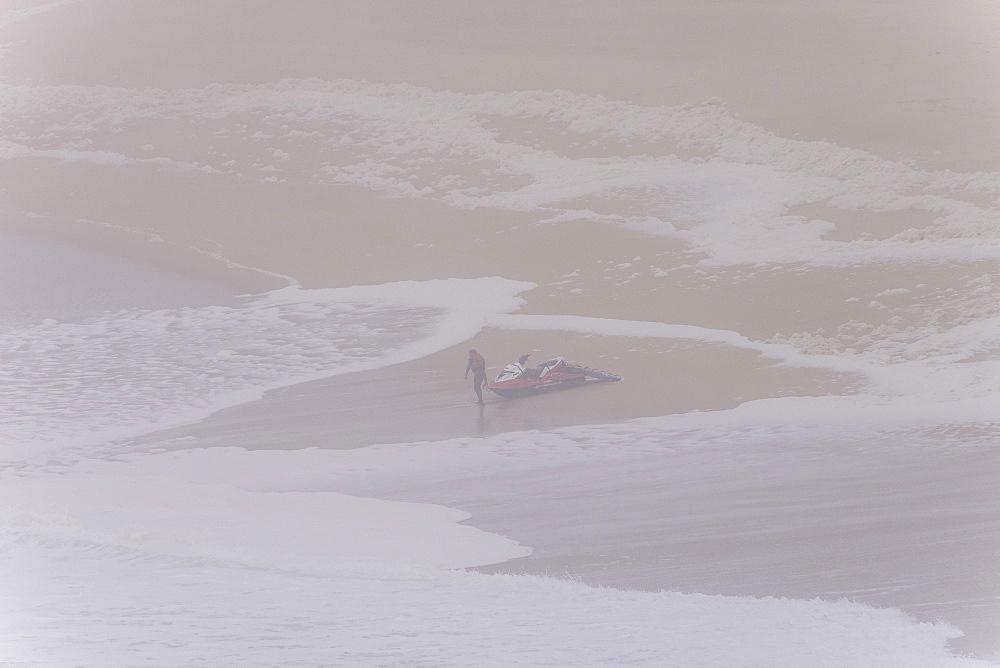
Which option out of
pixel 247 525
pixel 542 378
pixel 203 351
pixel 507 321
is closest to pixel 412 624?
pixel 247 525

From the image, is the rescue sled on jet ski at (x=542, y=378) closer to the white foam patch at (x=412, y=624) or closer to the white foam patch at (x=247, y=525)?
the white foam patch at (x=247, y=525)

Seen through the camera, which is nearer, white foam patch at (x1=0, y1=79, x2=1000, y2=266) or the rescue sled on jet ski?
the rescue sled on jet ski

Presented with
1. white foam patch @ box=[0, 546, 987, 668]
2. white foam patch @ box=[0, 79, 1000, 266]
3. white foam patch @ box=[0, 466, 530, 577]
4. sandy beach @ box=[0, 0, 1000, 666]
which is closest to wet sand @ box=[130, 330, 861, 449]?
sandy beach @ box=[0, 0, 1000, 666]

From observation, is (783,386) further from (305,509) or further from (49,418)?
(49,418)

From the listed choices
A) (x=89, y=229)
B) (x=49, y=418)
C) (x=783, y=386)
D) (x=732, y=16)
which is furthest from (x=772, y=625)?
(x=89, y=229)

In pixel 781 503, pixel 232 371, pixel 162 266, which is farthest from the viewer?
pixel 162 266

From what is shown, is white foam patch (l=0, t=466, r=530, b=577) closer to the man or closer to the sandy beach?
the sandy beach

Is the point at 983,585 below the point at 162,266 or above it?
below
